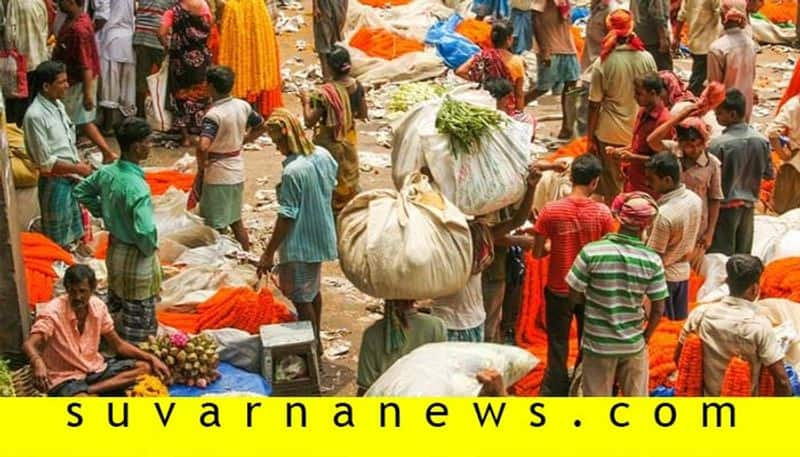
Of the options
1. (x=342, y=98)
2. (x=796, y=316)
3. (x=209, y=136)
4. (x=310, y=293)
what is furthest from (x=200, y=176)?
(x=796, y=316)

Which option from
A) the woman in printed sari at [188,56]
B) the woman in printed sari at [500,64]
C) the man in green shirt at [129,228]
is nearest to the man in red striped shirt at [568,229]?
the man in green shirt at [129,228]

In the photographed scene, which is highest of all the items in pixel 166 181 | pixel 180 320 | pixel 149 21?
pixel 149 21

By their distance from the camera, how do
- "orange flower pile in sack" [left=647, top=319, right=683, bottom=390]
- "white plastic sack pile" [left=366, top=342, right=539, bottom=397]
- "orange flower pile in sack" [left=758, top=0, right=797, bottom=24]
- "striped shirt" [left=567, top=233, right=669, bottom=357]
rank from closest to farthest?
"white plastic sack pile" [left=366, top=342, right=539, bottom=397], "striped shirt" [left=567, top=233, right=669, bottom=357], "orange flower pile in sack" [left=647, top=319, right=683, bottom=390], "orange flower pile in sack" [left=758, top=0, right=797, bottom=24]

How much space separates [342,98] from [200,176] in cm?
108

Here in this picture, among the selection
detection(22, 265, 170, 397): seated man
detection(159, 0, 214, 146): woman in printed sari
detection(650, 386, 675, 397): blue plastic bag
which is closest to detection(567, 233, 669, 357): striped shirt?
detection(650, 386, 675, 397): blue plastic bag

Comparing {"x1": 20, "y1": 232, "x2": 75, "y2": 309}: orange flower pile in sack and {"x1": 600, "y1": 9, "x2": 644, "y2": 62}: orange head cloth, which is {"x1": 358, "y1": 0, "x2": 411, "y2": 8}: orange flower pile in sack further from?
{"x1": 20, "y1": 232, "x2": 75, "y2": 309}: orange flower pile in sack

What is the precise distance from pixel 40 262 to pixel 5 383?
164cm

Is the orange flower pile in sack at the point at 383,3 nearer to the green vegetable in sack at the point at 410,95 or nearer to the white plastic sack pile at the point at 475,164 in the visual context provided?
the green vegetable in sack at the point at 410,95

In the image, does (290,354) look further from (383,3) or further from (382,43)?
(383,3)

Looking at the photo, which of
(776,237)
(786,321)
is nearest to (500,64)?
(776,237)

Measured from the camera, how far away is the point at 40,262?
827 centimetres

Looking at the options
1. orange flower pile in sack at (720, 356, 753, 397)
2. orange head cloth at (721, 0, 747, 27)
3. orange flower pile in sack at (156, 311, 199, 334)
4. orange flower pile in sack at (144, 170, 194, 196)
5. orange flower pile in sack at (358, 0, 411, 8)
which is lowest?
orange flower pile in sack at (156, 311, 199, 334)

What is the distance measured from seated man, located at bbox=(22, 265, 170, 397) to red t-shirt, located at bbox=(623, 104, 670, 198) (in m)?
3.42

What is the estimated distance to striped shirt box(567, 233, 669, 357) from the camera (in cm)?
621
